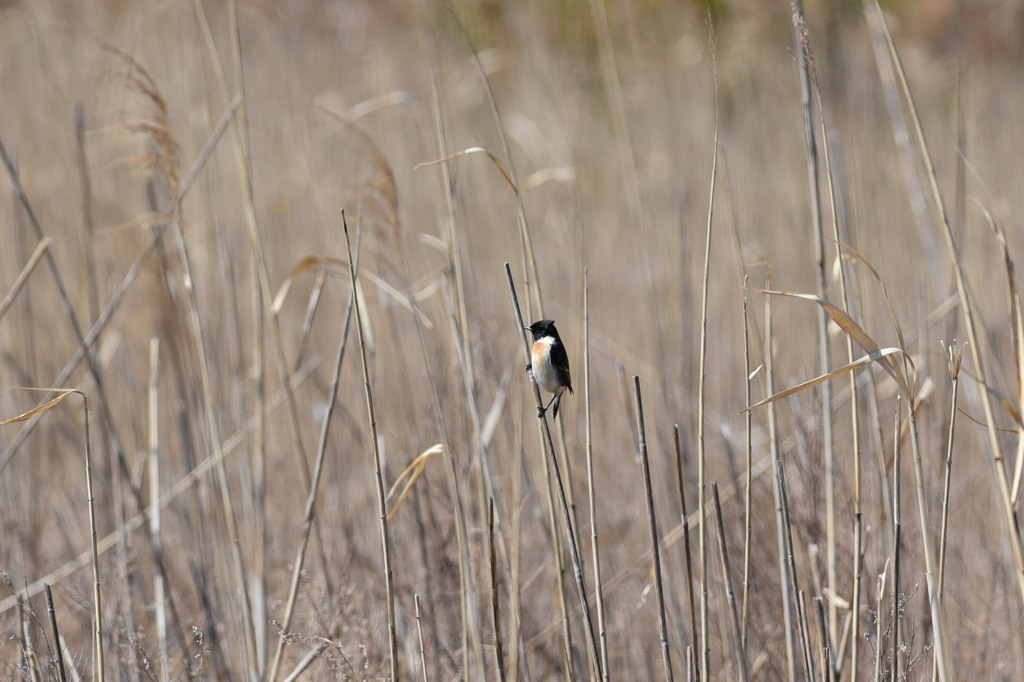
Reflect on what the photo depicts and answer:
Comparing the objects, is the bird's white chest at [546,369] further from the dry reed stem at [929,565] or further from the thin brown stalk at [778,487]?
the dry reed stem at [929,565]

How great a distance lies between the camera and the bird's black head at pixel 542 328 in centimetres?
178

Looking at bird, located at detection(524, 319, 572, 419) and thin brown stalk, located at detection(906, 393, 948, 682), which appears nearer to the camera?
thin brown stalk, located at detection(906, 393, 948, 682)

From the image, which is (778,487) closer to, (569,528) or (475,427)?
(569,528)

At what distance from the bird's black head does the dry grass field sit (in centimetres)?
11

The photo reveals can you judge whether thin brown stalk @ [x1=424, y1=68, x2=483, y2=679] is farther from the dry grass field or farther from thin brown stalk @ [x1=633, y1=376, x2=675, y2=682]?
thin brown stalk @ [x1=633, y1=376, x2=675, y2=682]

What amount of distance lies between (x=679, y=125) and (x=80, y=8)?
4.68m

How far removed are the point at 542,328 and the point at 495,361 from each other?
0.60 metres

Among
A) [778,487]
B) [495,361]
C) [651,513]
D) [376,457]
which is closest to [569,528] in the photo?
[651,513]

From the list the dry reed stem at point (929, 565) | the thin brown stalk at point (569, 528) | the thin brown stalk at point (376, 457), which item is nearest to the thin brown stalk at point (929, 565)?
the dry reed stem at point (929, 565)

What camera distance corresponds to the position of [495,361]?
244 centimetres

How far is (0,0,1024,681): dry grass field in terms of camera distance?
1.71m

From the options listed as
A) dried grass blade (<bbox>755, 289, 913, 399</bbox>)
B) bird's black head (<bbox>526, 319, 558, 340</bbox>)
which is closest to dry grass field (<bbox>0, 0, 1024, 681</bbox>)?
dried grass blade (<bbox>755, 289, 913, 399</bbox>)

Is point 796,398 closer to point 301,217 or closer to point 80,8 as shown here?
point 301,217

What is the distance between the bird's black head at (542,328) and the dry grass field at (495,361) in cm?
11
